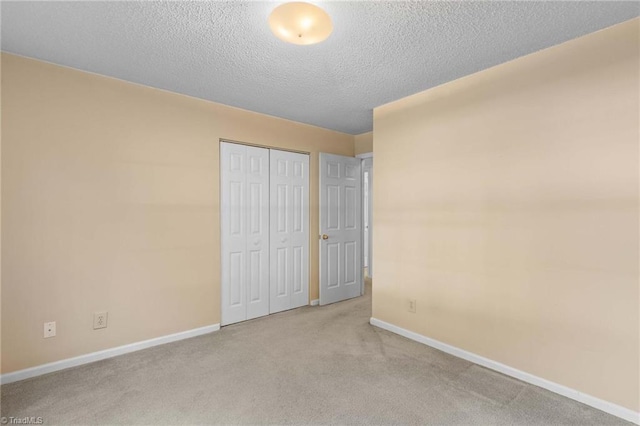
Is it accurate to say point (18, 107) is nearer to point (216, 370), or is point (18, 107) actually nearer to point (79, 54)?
point (79, 54)

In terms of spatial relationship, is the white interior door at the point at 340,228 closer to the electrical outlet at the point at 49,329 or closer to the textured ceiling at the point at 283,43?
the textured ceiling at the point at 283,43

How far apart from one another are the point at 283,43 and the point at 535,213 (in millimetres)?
2104

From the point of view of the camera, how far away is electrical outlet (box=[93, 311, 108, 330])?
257cm

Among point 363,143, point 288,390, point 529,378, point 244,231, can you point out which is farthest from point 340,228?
point 529,378

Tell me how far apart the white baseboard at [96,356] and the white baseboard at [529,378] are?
2.02 meters

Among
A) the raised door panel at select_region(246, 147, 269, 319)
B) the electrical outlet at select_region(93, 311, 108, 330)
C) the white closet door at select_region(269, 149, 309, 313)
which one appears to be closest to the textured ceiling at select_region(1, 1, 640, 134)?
the raised door panel at select_region(246, 147, 269, 319)

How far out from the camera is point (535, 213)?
2209 millimetres

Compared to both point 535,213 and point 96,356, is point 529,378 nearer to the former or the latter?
point 535,213

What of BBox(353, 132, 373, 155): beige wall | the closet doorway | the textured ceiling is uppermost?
the textured ceiling

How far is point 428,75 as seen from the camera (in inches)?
102

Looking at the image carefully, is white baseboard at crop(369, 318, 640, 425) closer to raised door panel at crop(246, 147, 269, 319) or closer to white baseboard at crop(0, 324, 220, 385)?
raised door panel at crop(246, 147, 269, 319)

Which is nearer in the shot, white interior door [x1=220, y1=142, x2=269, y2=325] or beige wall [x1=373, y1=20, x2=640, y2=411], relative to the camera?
beige wall [x1=373, y1=20, x2=640, y2=411]

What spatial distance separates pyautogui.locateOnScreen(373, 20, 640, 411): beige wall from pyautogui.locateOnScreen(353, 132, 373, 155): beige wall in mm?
1229

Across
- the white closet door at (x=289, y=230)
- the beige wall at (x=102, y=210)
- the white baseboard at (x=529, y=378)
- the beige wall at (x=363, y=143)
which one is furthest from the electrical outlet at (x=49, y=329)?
the beige wall at (x=363, y=143)
